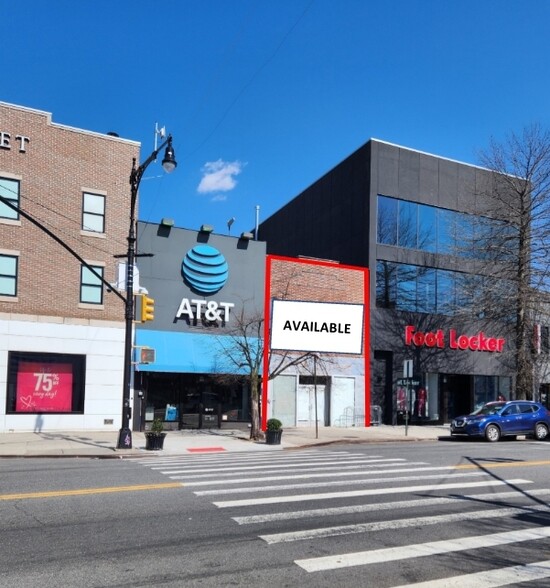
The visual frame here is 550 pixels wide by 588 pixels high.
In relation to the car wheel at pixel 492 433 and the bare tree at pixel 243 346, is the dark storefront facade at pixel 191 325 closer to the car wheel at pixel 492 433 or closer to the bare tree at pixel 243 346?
the bare tree at pixel 243 346

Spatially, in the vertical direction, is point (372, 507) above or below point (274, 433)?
above

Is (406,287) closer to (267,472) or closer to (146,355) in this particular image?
(146,355)

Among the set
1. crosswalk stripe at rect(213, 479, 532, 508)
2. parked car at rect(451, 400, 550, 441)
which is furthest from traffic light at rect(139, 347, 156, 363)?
parked car at rect(451, 400, 550, 441)

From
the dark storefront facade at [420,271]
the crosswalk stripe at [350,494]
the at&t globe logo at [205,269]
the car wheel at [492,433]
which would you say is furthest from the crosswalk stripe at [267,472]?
the dark storefront facade at [420,271]

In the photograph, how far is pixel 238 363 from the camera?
24.4 metres

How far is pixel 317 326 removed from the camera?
27.3 metres

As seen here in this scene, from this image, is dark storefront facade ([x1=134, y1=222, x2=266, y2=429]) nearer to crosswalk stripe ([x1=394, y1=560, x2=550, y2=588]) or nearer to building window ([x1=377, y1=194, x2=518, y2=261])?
building window ([x1=377, y1=194, x2=518, y2=261])

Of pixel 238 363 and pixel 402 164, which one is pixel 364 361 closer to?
pixel 238 363

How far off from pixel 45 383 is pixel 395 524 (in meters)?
17.9

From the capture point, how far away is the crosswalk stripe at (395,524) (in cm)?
714

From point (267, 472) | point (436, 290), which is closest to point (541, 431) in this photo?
point (436, 290)

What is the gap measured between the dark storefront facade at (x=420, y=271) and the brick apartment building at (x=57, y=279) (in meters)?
12.1

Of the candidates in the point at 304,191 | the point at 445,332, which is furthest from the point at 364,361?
the point at 304,191

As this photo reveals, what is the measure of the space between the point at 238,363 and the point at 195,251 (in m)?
5.07
